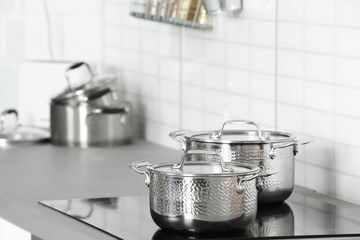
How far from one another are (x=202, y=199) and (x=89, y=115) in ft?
3.79

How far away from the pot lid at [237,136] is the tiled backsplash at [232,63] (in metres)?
0.15

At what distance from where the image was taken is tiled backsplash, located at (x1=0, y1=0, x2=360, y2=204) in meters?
1.96

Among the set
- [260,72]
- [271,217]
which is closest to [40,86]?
[260,72]

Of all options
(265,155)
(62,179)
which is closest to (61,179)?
(62,179)

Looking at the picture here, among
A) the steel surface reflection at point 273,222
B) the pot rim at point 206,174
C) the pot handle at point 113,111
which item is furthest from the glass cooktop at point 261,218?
the pot handle at point 113,111

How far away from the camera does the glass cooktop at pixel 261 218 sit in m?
1.60

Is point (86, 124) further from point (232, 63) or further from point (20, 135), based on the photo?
point (232, 63)

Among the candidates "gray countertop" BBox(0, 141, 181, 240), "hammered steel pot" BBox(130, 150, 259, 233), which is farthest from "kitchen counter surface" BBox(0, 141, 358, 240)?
"hammered steel pot" BBox(130, 150, 259, 233)

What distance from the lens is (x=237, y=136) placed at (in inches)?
77.6

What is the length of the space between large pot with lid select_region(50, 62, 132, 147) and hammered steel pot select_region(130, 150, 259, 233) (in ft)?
3.57

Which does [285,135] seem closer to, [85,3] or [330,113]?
[330,113]

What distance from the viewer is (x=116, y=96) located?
2734 mm

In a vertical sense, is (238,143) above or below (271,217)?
above

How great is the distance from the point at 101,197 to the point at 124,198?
6 cm
